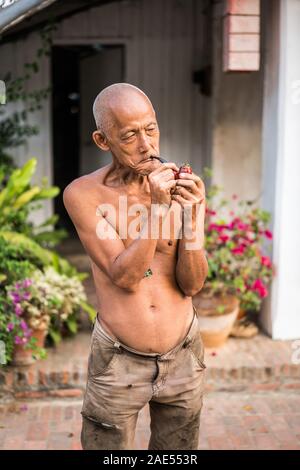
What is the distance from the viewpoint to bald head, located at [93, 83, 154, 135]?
2.45 metres

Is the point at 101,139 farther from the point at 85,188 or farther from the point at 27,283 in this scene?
the point at 27,283

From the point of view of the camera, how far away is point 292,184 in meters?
5.19

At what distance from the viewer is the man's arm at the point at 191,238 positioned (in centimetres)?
239

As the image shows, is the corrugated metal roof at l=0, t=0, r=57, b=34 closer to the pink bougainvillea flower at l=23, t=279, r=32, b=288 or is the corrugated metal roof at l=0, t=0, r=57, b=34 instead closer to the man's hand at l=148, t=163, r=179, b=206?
the pink bougainvillea flower at l=23, t=279, r=32, b=288

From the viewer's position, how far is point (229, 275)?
518 centimetres

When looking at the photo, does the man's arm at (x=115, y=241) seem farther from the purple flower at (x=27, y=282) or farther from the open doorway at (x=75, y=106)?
the open doorway at (x=75, y=106)

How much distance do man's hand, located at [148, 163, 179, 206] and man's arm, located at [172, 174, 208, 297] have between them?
0.15ft

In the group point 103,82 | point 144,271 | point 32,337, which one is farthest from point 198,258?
point 103,82

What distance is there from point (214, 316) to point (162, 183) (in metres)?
2.99

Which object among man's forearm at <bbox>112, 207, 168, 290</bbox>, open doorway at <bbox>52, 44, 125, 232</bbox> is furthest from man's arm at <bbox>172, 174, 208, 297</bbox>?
open doorway at <bbox>52, 44, 125, 232</bbox>

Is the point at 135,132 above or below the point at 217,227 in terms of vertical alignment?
above

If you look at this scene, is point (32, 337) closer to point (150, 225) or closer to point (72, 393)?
point (72, 393)

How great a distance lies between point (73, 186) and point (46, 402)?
2.66m

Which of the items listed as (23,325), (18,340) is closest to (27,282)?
(23,325)
